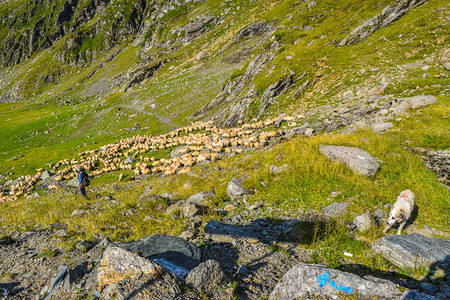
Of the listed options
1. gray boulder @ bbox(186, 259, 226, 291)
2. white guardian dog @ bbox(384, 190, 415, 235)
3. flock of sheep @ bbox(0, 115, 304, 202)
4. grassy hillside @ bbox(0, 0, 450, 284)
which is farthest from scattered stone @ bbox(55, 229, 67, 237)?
white guardian dog @ bbox(384, 190, 415, 235)

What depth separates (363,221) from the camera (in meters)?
6.55

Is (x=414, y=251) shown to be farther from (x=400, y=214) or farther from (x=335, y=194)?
(x=335, y=194)

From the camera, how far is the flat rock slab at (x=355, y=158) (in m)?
8.83

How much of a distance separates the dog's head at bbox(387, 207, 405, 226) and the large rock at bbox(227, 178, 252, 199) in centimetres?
552

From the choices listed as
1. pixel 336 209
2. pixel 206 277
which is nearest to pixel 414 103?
pixel 336 209

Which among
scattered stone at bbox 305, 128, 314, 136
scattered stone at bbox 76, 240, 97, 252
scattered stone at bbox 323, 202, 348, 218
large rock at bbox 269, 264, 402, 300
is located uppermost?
scattered stone at bbox 76, 240, 97, 252

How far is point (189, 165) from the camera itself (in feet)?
60.9

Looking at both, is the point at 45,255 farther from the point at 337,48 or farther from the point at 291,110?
the point at 337,48

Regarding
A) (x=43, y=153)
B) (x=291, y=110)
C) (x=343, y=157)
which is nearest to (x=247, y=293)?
(x=343, y=157)

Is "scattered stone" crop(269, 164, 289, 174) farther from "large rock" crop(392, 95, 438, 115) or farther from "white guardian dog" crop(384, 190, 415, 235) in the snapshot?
"large rock" crop(392, 95, 438, 115)

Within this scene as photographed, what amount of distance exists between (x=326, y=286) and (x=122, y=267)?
4.30 m

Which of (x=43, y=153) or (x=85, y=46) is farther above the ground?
(x=85, y=46)

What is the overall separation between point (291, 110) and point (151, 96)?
4822cm

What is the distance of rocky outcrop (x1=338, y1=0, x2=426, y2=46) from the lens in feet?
93.0
